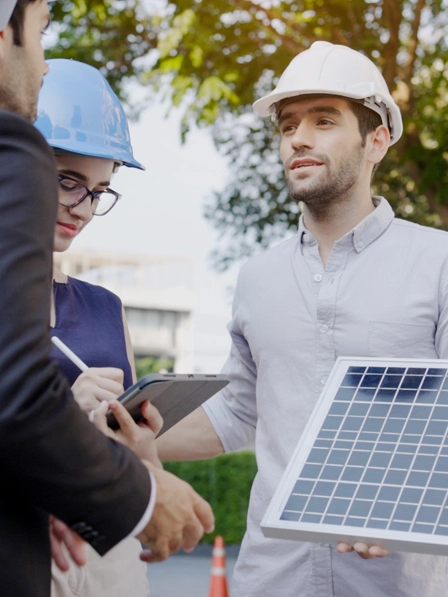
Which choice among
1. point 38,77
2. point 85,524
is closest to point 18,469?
point 85,524

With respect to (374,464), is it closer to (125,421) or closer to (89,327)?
(125,421)

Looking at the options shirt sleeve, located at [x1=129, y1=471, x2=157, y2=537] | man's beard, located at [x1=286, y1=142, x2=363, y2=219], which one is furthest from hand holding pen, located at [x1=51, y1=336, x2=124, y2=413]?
man's beard, located at [x1=286, y1=142, x2=363, y2=219]

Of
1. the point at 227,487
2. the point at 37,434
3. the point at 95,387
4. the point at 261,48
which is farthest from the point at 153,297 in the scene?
the point at 37,434

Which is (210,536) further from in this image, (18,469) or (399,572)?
(18,469)

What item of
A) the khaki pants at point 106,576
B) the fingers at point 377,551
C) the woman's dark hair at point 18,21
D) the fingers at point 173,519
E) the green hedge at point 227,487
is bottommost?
the green hedge at point 227,487

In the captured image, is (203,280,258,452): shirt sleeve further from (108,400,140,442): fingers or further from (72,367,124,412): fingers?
(108,400,140,442): fingers

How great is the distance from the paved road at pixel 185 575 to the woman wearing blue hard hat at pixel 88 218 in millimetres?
9488

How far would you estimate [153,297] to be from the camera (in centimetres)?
8581

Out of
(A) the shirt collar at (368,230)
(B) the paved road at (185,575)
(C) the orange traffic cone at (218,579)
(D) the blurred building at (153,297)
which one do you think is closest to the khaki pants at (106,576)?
(A) the shirt collar at (368,230)

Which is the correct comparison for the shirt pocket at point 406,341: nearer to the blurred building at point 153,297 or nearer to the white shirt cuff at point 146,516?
the white shirt cuff at point 146,516

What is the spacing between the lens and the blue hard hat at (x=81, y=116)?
128 inches

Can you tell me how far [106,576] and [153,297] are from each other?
83.2m

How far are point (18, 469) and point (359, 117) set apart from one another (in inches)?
87.2

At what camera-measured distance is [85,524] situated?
6.24ft
